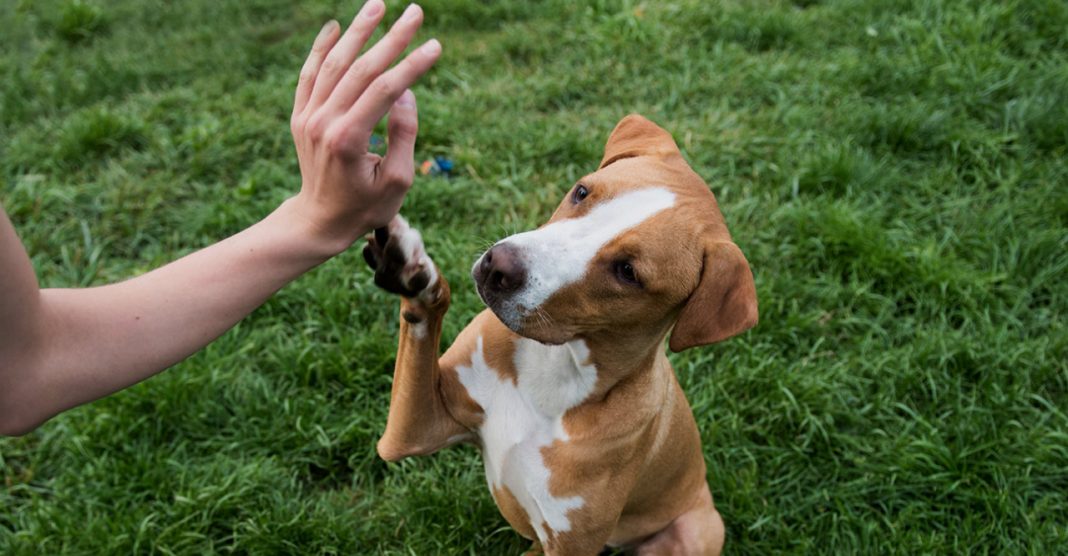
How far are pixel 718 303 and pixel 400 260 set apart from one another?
89 cm

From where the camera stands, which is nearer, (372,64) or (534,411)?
(372,64)

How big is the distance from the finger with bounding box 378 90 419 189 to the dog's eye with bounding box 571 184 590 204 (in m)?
0.80

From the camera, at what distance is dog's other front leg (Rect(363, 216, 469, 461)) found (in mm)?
2467

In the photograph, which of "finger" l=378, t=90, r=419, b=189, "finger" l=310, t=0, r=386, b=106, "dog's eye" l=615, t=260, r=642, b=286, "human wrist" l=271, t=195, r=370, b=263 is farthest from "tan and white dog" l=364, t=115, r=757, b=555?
"finger" l=310, t=0, r=386, b=106

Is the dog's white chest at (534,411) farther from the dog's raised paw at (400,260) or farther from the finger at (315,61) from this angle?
the finger at (315,61)

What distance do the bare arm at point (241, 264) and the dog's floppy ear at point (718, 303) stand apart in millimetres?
913

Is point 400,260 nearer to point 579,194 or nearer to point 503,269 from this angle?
point 503,269

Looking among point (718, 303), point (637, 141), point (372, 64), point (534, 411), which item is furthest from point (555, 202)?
point (372, 64)

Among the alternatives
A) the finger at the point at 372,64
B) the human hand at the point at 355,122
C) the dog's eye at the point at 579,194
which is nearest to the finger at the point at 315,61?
the human hand at the point at 355,122

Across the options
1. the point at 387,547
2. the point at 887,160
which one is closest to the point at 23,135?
the point at 387,547

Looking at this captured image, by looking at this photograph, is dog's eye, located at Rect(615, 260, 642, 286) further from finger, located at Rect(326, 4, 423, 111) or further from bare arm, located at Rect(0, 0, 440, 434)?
finger, located at Rect(326, 4, 423, 111)

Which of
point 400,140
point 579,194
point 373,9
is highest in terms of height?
point 373,9

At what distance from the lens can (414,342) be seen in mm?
2814

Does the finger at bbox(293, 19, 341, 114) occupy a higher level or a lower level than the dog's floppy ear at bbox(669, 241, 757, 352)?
higher
